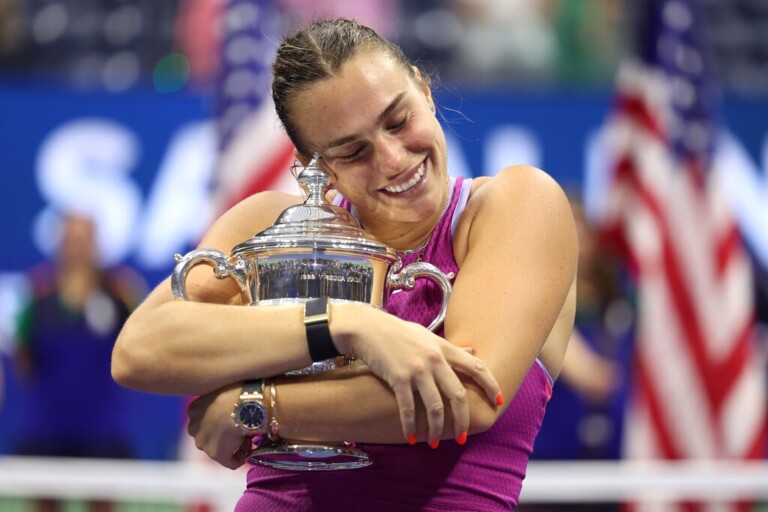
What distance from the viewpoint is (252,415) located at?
1.56 m

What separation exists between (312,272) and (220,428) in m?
0.24

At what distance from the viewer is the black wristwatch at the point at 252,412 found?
1.56 m

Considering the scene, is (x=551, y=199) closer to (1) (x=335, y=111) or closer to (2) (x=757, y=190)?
(1) (x=335, y=111)

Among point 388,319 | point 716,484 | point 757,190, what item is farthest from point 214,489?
point 757,190

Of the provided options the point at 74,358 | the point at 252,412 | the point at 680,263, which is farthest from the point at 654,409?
the point at 252,412

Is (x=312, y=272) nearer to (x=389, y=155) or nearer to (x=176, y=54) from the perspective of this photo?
(x=389, y=155)

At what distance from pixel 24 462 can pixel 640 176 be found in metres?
3.11

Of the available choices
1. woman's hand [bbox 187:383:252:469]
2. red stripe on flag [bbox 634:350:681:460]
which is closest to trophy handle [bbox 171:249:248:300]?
woman's hand [bbox 187:383:252:469]

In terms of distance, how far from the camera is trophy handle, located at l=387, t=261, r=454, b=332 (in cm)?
164

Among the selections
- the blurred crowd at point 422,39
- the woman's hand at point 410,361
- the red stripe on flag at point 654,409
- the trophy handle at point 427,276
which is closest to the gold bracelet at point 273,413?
the woman's hand at point 410,361

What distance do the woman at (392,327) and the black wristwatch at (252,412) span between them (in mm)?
15

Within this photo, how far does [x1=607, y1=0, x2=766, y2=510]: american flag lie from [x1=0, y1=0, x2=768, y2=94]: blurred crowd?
1.94 m

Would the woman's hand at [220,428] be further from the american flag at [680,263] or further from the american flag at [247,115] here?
the american flag at [680,263]

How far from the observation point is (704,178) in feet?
16.2
